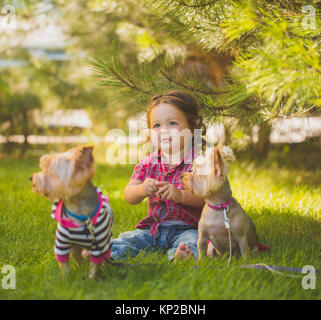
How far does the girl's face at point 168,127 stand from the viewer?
245 centimetres

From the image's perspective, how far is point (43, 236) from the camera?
8.70 ft

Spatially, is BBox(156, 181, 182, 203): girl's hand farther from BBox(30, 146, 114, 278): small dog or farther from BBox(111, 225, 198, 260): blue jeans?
BBox(30, 146, 114, 278): small dog

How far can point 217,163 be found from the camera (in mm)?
1966

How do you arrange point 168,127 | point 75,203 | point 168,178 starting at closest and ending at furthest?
point 75,203, point 168,127, point 168,178

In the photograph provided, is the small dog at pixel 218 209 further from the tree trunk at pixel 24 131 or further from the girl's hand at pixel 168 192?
the tree trunk at pixel 24 131

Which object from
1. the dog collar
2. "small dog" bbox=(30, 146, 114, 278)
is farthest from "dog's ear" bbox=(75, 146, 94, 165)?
the dog collar

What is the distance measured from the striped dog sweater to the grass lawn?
0.50ft

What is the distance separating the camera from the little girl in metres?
2.42

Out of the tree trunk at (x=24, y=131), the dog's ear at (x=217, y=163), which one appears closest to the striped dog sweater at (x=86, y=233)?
the dog's ear at (x=217, y=163)

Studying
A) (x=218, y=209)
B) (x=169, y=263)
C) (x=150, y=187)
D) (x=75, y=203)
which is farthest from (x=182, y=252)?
(x=75, y=203)

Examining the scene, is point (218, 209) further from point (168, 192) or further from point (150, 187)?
point (150, 187)

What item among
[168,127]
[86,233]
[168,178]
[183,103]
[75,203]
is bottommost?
[86,233]

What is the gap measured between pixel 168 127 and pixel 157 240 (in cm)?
75
